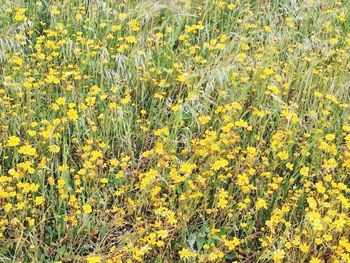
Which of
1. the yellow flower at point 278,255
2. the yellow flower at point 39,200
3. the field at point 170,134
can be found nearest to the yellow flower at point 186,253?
the field at point 170,134

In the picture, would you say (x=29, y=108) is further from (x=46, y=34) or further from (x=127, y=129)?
(x=46, y=34)

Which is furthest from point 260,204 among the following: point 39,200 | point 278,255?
point 39,200

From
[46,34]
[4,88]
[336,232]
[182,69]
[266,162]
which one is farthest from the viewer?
[46,34]

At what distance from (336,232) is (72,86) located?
59.2 inches

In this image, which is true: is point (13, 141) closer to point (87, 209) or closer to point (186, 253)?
point (87, 209)

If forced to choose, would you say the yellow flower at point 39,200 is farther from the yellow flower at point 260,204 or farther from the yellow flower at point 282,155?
the yellow flower at point 282,155

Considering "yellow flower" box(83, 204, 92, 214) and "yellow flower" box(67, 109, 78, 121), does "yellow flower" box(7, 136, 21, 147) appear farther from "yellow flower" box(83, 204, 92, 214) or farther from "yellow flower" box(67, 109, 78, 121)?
"yellow flower" box(83, 204, 92, 214)

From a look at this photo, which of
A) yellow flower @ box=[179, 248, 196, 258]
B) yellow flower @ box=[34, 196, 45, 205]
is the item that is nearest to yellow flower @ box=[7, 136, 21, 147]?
yellow flower @ box=[34, 196, 45, 205]

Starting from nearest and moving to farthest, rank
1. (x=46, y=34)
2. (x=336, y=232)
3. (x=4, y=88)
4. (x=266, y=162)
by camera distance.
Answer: (x=336, y=232) → (x=266, y=162) → (x=4, y=88) → (x=46, y=34)

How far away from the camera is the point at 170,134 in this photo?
9.29ft

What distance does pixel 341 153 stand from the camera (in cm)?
282

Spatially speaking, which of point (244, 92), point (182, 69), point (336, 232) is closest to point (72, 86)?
Result: point (182, 69)

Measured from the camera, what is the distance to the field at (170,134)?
2.43 m

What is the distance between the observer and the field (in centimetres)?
243
